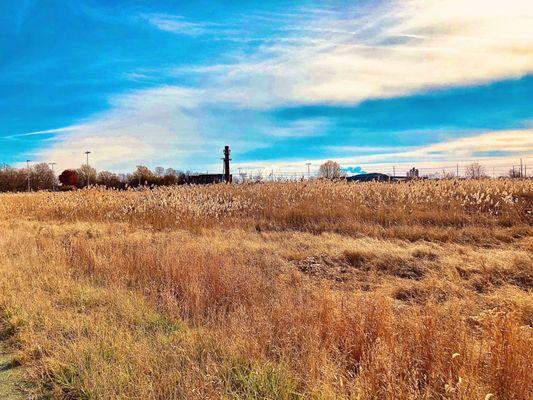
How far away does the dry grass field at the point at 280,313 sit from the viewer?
3.27 metres

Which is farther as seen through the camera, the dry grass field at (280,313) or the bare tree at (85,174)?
the bare tree at (85,174)

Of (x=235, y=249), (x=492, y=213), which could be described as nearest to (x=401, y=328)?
Answer: (x=235, y=249)

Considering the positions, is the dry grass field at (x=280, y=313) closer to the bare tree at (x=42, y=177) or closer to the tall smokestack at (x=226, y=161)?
the tall smokestack at (x=226, y=161)

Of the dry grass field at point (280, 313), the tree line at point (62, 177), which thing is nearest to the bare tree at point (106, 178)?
the tree line at point (62, 177)

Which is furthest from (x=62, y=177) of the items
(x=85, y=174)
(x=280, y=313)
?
(x=280, y=313)

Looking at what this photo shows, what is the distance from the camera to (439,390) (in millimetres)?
3174

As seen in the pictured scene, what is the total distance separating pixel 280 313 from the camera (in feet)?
14.9

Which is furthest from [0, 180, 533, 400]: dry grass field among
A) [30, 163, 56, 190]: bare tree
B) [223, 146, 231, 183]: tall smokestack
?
[30, 163, 56, 190]: bare tree

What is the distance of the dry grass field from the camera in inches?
129

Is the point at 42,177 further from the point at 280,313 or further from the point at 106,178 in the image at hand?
the point at 280,313

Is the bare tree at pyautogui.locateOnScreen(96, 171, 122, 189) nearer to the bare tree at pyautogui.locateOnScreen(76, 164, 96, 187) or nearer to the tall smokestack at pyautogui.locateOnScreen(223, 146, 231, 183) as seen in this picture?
the bare tree at pyautogui.locateOnScreen(76, 164, 96, 187)

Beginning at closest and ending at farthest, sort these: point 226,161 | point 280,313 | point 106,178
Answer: point 280,313
point 226,161
point 106,178

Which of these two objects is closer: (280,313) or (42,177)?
(280,313)

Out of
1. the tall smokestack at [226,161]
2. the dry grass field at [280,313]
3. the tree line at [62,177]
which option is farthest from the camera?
the tree line at [62,177]
